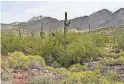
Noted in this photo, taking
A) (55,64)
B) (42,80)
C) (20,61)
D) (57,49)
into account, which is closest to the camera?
(42,80)

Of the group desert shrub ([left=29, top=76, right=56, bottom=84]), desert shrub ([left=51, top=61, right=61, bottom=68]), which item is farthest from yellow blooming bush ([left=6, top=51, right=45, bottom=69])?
desert shrub ([left=51, top=61, right=61, bottom=68])

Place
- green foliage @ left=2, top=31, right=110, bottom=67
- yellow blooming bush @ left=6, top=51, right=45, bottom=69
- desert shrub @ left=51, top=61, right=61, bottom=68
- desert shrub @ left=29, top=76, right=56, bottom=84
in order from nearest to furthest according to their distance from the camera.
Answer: desert shrub @ left=29, top=76, right=56, bottom=84 → yellow blooming bush @ left=6, top=51, right=45, bottom=69 → desert shrub @ left=51, top=61, right=61, bottom=68 → green foliage @ left=2, top=31, right=110, bottom=67

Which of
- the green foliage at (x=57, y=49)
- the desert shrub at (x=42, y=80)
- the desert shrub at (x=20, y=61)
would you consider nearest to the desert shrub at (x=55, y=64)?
the green foliage at (x=57, y=49)

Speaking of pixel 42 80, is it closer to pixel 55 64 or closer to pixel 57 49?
pixel 55 64

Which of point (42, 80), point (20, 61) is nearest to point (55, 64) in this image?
point (20, 61)

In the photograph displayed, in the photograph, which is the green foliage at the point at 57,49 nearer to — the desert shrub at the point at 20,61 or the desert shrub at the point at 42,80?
the desert shrub at the point at 20,61

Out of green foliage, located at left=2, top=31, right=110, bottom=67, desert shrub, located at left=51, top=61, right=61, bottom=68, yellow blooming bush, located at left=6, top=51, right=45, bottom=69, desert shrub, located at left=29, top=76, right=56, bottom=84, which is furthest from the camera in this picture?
green foliage, located at left=2, top=31, right=110, bottom=67

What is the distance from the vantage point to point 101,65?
2203 cm

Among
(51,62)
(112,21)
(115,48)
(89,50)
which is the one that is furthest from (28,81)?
(112,21)

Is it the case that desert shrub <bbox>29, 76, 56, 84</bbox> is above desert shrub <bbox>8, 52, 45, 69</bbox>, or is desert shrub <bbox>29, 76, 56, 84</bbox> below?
below

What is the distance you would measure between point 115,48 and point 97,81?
19.8m

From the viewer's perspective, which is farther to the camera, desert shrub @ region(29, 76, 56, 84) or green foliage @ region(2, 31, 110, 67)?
green foliage @ region(2, 31, 110, 67)

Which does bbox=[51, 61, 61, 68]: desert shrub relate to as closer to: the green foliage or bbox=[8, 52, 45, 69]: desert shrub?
the green foliage

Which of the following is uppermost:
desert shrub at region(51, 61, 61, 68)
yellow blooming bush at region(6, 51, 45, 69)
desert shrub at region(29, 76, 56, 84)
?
yellow blooming bush at region(6, 51, 45, 69)
